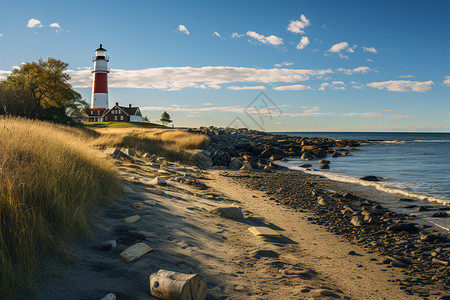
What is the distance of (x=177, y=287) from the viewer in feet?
11.0

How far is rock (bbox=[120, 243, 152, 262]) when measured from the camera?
4.21m

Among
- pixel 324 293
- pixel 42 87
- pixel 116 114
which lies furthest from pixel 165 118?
pixel 324 293

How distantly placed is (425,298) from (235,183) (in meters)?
10.1

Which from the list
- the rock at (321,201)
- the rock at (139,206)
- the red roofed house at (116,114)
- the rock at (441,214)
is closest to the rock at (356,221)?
the rock at (321,201)

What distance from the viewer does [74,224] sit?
4488 mm

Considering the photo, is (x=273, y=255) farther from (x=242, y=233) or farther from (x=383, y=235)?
(x=383, y=235)

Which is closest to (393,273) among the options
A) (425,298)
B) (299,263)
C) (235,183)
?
(425,298)

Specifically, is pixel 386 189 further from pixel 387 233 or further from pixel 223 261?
pixel 223 261

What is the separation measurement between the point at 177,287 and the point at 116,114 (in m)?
86.7

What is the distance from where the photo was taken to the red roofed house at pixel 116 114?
8219 centimetres

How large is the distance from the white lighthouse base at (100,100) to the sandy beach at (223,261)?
60932 mm

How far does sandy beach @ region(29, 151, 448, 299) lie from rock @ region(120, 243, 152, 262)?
6 centimetres

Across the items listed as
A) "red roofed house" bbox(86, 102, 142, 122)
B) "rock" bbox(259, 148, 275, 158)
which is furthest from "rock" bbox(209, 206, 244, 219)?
"red roofed house" bbox(86, 102, 142, 122)

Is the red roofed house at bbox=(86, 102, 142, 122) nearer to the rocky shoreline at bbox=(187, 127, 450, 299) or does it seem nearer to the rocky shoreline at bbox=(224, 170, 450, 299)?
the rocky shoreline at bbox=(187, 127, 450, 299)
